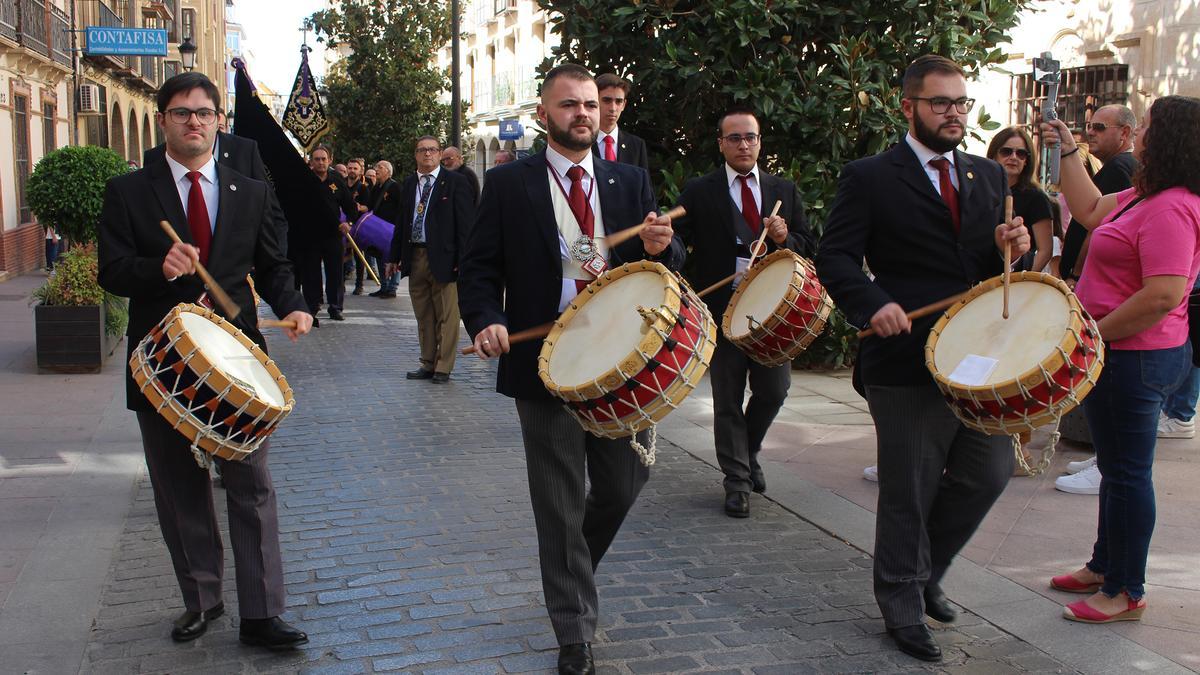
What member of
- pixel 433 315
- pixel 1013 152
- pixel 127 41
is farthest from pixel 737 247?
pixel 127 41

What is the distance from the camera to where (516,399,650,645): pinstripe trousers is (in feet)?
13.9

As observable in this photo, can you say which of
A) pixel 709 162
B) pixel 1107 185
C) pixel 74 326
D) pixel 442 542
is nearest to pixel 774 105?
pixel 709 162

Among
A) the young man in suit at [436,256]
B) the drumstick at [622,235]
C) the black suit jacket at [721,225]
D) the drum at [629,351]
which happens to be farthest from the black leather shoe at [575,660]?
the young man in suit at [436,256]

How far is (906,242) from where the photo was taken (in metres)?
4.51

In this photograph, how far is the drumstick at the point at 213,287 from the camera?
4199 millimetres

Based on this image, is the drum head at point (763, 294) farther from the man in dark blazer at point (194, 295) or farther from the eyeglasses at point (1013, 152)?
the man in dark blazer at point (194, 295)

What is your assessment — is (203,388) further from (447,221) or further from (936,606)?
(447,221)

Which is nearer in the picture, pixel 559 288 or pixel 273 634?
pixel 559 288

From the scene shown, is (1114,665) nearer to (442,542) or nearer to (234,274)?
(442,542)

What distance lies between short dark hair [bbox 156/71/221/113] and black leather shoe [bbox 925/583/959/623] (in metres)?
3.33

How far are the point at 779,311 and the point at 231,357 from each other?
269 centimetres

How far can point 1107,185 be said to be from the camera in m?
6.65

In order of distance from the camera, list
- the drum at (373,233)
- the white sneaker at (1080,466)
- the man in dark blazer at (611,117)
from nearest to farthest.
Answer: the white sneaker at (1080,466)
the man in dark blazer at (611,117)
the drum at (373,233)

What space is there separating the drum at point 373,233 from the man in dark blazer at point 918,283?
12132mm
